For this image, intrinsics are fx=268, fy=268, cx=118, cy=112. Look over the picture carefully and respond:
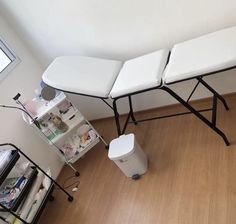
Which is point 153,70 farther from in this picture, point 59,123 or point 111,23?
point 59,123

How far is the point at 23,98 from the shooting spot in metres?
2.39

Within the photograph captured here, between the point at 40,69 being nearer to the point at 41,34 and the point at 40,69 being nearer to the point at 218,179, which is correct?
the point at 41,34

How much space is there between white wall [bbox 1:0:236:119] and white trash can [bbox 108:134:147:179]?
0.67 metres

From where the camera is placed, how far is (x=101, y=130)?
9.12ft

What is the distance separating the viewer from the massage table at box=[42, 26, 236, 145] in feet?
5.32

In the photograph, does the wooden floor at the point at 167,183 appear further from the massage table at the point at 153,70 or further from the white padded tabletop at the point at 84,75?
the white padded tabletop at the point at 84,75

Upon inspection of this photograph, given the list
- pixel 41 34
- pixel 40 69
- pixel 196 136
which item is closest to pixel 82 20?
pixel 41 34

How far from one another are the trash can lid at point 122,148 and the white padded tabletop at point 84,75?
377 mm

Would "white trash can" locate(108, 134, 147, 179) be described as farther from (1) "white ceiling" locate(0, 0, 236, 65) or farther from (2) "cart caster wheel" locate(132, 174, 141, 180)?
(1) "white ceiling" locate(0, 0, 236, 65)

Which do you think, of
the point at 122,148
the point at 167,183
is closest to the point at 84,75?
the point at 122,148

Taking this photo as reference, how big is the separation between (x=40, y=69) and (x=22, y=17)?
53 cm

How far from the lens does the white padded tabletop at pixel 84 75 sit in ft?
6.41

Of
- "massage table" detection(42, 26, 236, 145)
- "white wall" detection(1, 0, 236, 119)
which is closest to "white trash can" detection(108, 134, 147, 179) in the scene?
"massage table" detection(42, 26, 236, 145)

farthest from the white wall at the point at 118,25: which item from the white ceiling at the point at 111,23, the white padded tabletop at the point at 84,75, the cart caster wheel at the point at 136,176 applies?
the cart caster wheel at the point at 136,176
